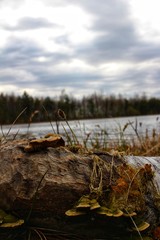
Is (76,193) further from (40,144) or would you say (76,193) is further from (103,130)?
(103,130)

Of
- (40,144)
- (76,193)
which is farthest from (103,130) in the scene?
(76,193)

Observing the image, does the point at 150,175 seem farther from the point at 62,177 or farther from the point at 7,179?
the point at 7,179

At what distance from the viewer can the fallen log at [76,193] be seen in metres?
3.08

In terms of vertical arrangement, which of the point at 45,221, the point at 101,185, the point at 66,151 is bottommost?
the point at 45,221

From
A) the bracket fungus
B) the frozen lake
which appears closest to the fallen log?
the bracket fungus

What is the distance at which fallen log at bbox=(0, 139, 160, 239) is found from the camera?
10.1ft

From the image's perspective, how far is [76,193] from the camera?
3160mm

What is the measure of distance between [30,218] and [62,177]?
0.43 m

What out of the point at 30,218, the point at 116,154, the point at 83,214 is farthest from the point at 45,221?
the point at 116,154

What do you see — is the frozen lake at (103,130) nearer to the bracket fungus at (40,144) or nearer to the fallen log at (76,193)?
the bracket fungus at (40,144)

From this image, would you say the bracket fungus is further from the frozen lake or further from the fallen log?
the frozen lake

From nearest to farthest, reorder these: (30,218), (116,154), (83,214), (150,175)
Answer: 1. (83,214)
2. (30,218)
3. (150,175)
4. (116,154)

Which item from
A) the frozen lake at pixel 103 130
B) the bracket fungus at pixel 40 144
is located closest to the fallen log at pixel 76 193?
the bracket fungus at pixel 40 144

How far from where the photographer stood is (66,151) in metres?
3.54
